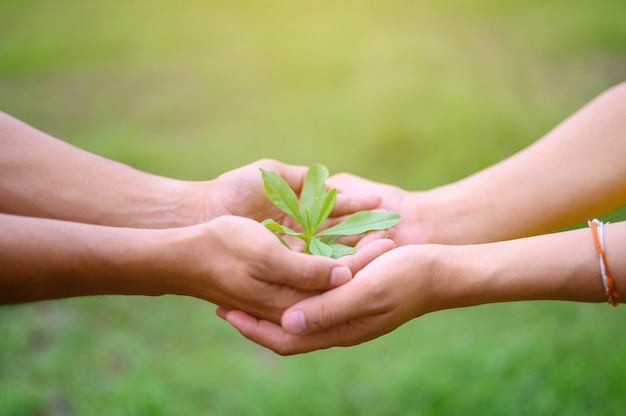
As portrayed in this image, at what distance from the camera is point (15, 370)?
265 centimetres

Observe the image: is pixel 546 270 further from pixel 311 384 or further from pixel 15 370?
pixel 15 370

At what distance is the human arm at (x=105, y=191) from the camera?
193 cm

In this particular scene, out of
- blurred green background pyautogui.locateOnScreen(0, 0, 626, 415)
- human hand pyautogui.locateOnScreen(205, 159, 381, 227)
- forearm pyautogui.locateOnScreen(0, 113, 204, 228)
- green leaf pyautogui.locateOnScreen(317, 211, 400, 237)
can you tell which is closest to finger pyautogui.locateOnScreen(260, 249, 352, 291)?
green leaf pyautogui.locateOnScreen(317, 211, 400, 237)

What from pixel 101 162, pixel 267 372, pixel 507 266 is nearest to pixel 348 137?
pixel 267 372

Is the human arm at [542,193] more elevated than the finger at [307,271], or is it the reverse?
the human arm at [542,193]

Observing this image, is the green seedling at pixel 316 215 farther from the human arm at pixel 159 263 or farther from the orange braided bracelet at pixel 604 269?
the orange braided bracelet at pixel 604 269

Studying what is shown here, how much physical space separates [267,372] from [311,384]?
0.23 m

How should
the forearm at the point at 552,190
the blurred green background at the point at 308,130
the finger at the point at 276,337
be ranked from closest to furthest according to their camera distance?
the finger at the point at 276,337, the forearm at the point at 552,190, the blurred green background at the point at 308,130

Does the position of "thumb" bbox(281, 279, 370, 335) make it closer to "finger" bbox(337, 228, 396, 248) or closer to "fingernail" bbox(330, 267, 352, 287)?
"fingernail" bbox(330, 267, 352, 287)

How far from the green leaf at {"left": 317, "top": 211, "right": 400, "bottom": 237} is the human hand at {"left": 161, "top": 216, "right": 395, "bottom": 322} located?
0.56 feet

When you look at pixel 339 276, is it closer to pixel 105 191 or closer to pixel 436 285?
pixel 436 285

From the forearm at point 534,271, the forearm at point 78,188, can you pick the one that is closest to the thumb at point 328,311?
the forearm at point 534,271

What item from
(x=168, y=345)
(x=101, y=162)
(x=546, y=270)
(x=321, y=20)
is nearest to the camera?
(x=546, y=270)

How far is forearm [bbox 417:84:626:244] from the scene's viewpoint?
6.81 feet
